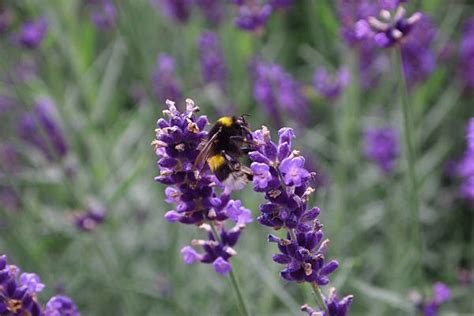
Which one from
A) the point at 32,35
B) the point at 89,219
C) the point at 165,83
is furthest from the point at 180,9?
the point at 89,219

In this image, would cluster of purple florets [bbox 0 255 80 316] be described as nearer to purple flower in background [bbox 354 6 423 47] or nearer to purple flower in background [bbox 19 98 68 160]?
purple flower in background [bbox 354 6 423 47]

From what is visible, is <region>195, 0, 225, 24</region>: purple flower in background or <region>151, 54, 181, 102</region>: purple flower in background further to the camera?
<region>195, 0, 225, 24</region>: purple flower in background

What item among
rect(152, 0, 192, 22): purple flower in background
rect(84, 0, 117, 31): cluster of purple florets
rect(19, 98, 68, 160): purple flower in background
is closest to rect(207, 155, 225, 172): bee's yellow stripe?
rect(19, 98, 68, 160): purple flower in background

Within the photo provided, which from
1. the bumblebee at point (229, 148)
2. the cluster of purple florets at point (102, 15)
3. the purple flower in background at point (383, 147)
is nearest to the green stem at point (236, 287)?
the bumblebee at point (229, 148)

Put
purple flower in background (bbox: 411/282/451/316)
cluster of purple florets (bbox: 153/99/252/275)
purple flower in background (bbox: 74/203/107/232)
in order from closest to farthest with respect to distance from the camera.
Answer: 1. cluster of purple florets (bbox: 153/99/252/275)
2. purple flower in background (bbox: 411/282/451/316)
3. purple flower in background (bbox: 74/203/107/232)

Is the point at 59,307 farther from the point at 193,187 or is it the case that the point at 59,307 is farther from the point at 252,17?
the point at 252,17

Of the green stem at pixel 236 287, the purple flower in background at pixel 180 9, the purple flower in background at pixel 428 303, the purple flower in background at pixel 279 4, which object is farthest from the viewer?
the purple flower in background at pixel 180 9

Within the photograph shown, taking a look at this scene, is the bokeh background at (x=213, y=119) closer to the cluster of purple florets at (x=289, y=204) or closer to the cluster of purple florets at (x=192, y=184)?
the cluster of purple florets at (x=192, y=184)
